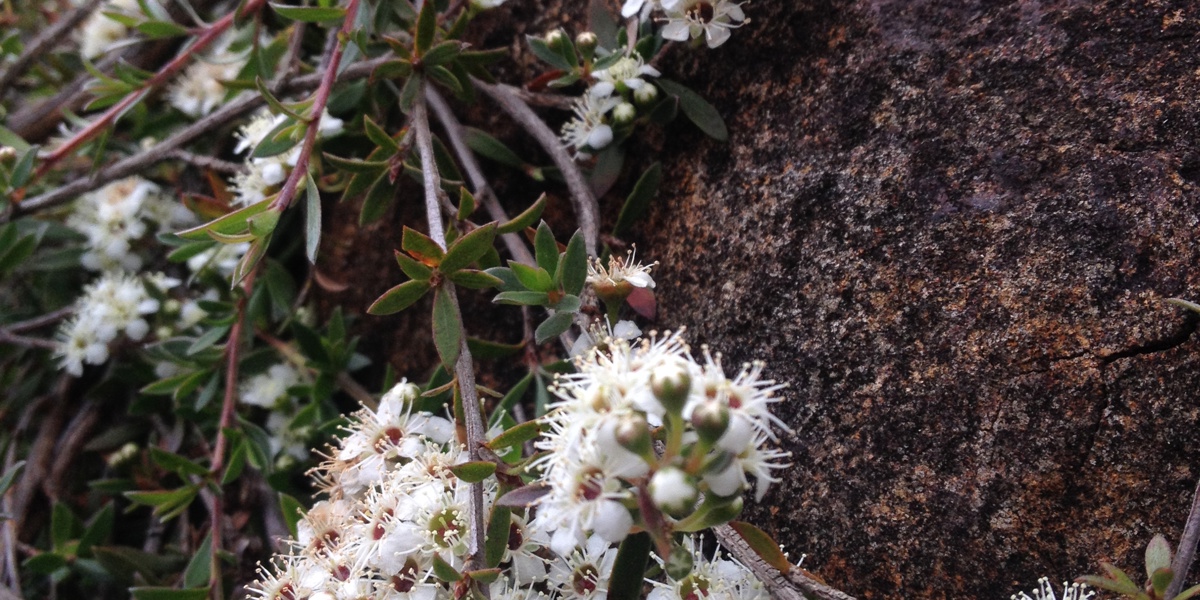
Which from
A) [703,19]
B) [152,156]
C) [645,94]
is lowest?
[152,156]

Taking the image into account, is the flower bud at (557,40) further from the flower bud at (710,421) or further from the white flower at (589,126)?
the flower bud at (710,421)

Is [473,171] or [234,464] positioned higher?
[473,171]

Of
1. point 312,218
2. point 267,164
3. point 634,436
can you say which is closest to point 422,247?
point 312,218

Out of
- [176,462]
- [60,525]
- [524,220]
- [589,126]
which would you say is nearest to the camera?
[524,220]

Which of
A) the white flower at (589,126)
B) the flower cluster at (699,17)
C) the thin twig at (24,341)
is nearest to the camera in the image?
the flower cluster at (699,17)

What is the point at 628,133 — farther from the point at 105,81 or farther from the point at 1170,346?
the point at 105,81

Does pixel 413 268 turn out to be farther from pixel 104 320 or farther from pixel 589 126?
pixel 104 320

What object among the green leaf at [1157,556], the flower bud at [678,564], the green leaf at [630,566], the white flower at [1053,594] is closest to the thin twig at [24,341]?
the green leaf at [630,566]

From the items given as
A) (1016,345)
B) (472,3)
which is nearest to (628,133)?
(472,3)
